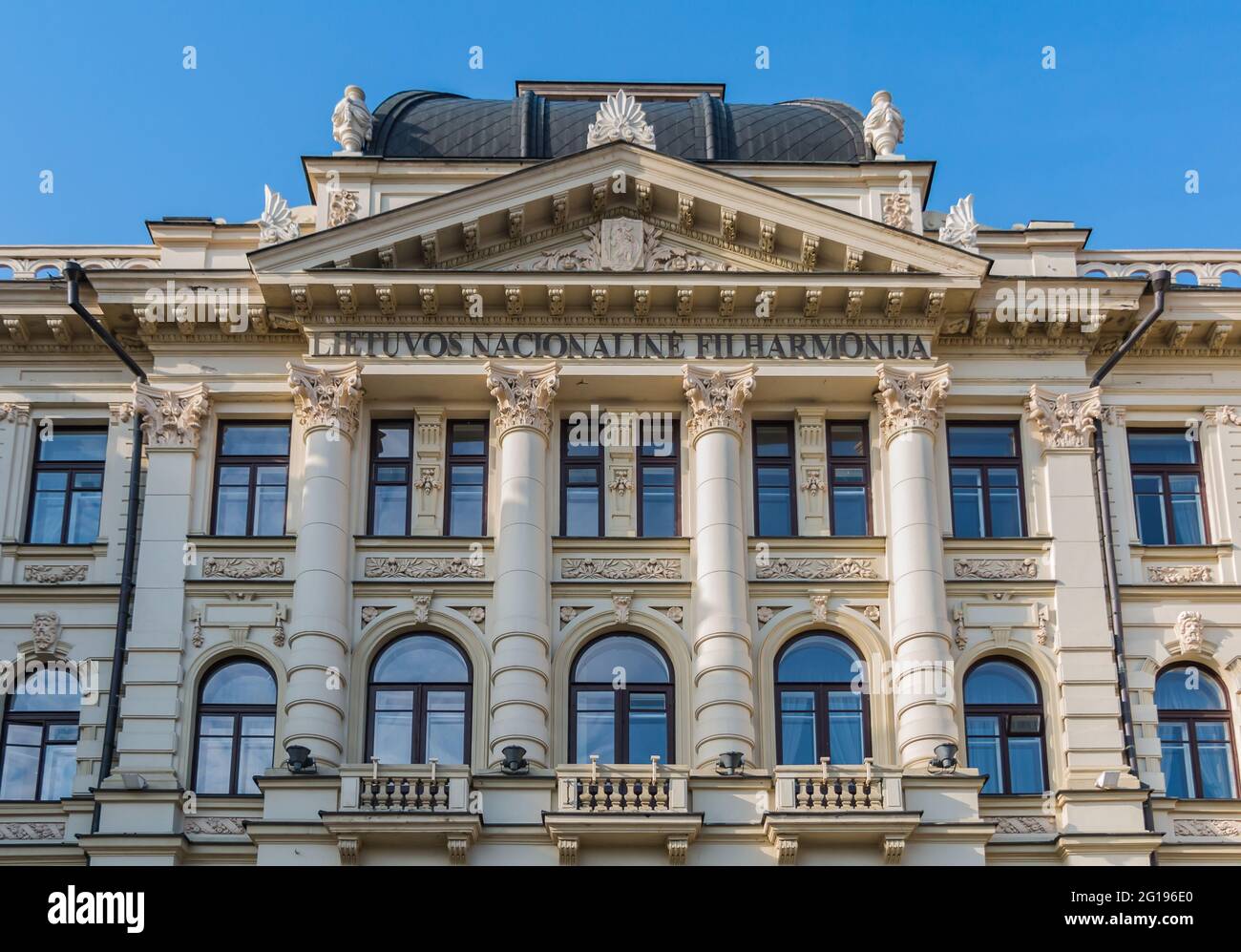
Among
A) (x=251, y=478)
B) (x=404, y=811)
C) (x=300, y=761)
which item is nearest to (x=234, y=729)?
(x=300, y=761)

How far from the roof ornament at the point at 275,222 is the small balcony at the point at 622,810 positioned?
11328mm

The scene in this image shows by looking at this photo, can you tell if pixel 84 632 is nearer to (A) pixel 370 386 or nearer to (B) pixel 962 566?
(A) pixel 370 386

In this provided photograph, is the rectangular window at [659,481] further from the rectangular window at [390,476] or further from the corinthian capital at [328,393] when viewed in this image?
the corinthian capital at [328,393]

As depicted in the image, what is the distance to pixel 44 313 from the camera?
1577 inches

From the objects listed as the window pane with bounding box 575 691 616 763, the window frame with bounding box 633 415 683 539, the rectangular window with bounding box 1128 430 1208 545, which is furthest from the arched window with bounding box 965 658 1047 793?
the window pane with bounding box 575 691 616 763

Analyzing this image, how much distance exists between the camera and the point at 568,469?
130ft

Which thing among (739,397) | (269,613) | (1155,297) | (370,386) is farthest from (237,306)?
(1155,297)

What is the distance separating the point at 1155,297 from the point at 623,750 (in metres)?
12.2

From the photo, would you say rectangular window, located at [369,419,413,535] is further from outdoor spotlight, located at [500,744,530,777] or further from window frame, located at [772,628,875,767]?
window frame, located at [772,628,875,767]

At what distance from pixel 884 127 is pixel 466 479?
9950mm

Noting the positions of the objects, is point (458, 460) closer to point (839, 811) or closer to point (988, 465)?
point (988, 465)

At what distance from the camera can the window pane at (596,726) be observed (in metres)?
37.3

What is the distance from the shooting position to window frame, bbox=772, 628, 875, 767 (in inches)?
1470

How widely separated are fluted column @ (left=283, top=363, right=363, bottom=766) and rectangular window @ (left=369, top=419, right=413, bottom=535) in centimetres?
72
